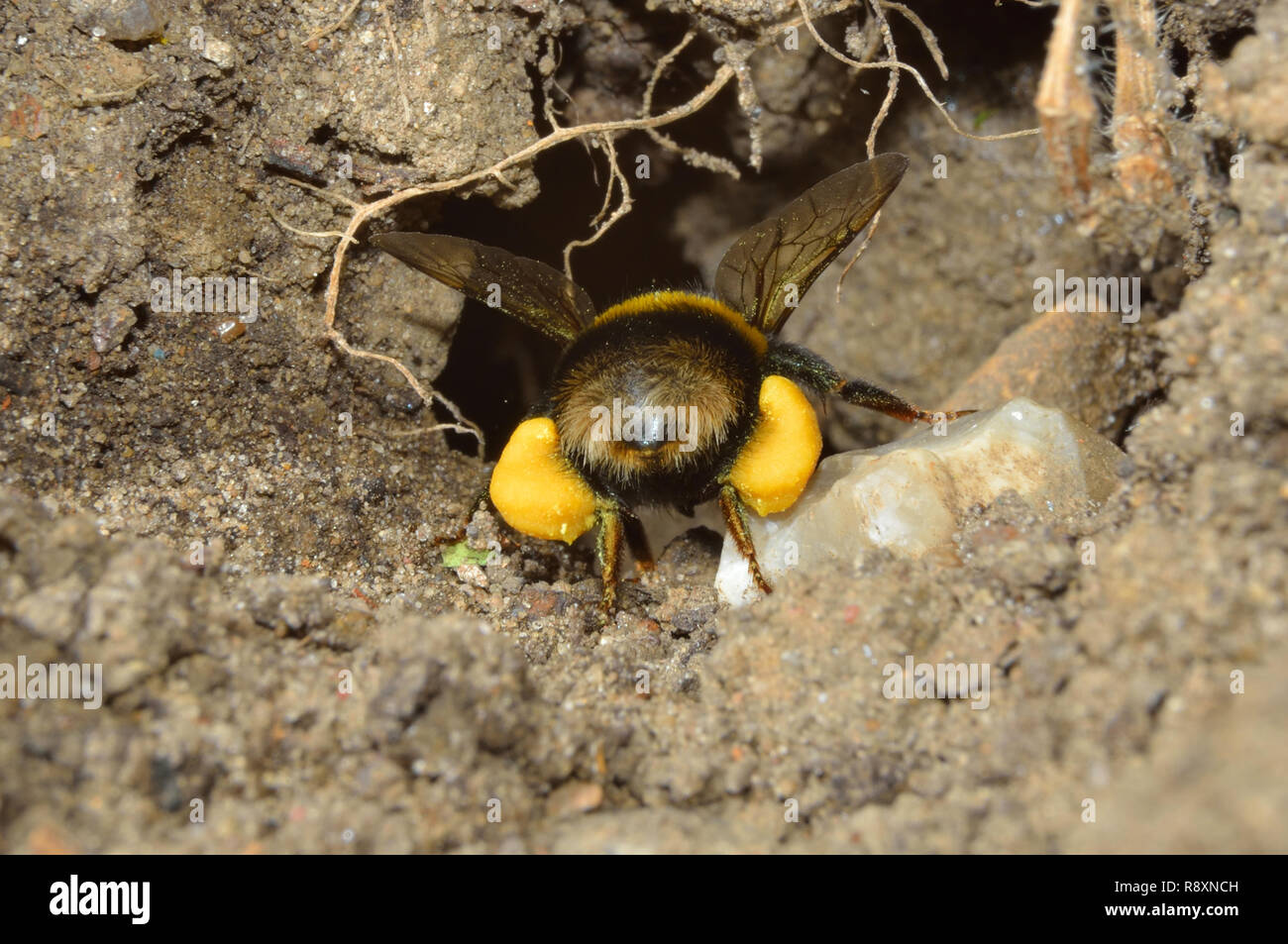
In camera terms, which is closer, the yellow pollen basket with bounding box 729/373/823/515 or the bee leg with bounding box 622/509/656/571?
the yellow pollen basket with bounding box 729/373/823/515

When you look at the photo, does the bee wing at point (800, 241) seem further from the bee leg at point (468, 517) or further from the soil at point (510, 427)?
the bee leg at point (468, 517)


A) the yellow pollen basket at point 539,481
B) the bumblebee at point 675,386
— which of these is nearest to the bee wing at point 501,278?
the bumblebee at point 675,386

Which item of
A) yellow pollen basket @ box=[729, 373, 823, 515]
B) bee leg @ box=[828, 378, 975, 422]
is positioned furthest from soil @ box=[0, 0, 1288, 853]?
bee leg @ box=[828, 378, 975, 422]

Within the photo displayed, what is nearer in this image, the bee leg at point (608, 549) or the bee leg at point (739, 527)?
the bee leg at point (739, 527)

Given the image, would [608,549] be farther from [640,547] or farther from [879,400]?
[879,400]

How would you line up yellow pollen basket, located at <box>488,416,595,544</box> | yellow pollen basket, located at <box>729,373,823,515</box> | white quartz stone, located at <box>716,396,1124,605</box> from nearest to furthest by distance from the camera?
white quartz stone, located at <box>716,396,1124,605</box> → yellow pollen basket, located at <box>729,373,823,515</box> → yellow pollen basket, located at <box>488,416,595,544</box>

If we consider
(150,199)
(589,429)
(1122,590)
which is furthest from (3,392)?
(1122,590)

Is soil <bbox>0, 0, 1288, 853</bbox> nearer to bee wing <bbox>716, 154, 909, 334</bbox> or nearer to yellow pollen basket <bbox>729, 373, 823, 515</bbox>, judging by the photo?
yellow pollen basket <bbox>729, 373, 823, 515</bbox>

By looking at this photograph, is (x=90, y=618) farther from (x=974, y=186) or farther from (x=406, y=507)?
(x=974, y=186)
